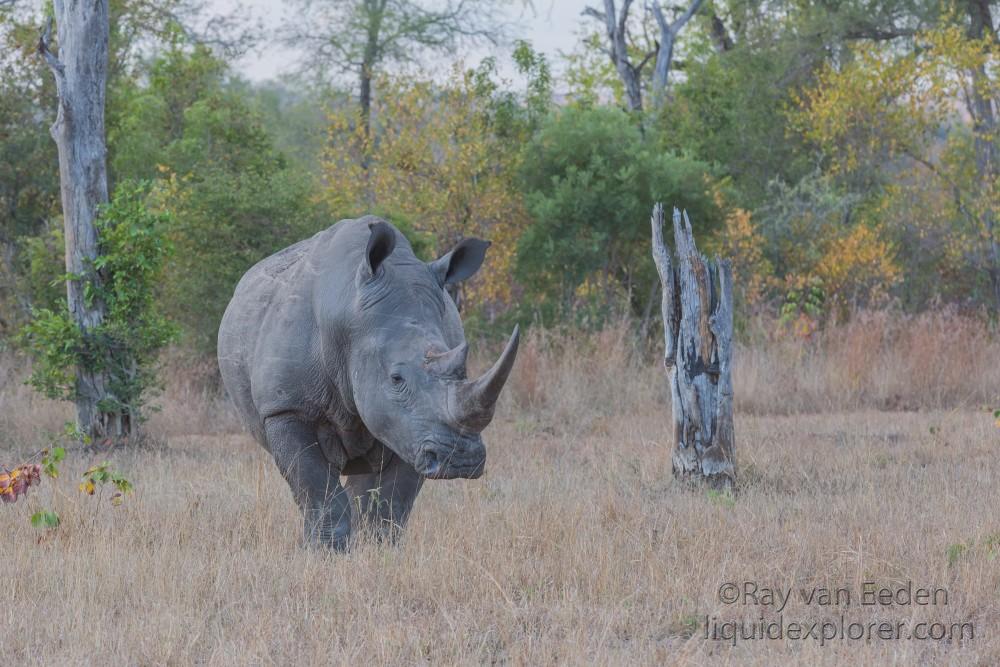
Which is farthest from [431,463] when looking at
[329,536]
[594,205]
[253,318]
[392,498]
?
[594,205]

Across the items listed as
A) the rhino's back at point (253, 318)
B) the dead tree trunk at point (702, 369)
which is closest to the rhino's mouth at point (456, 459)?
the rhino's back at point (253, 318)

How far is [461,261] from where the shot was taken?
20.2ft

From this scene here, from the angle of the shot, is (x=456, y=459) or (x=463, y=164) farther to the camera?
(x=463, y=164)

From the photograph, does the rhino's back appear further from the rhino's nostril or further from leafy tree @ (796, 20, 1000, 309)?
leafy tree @ (796, 20, 1000, 309)

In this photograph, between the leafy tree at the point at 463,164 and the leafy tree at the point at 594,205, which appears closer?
the leafy tree at the point at 594,205

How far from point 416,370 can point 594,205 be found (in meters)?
9.44

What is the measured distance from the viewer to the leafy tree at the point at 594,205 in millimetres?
14477

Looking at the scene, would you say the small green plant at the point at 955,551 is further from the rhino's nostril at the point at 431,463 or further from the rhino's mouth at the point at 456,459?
the rhino's nostril at the point at 431,463

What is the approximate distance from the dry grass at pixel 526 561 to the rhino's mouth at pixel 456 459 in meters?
0.52

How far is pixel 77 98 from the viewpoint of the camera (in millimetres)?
9672

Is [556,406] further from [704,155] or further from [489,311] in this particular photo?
[704,155]

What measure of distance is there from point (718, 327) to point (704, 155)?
12.5 metres

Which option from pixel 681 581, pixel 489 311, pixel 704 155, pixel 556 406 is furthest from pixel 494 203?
pixel 681 581

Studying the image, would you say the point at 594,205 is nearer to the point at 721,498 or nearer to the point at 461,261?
the point at 721,498
